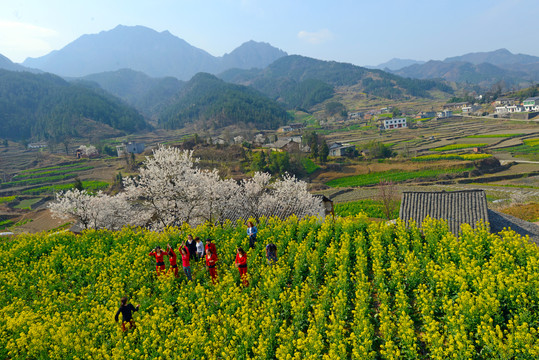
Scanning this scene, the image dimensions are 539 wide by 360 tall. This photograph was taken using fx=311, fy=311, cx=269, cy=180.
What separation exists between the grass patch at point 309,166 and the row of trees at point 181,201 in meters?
38.5

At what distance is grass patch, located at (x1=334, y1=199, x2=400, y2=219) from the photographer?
41812mm

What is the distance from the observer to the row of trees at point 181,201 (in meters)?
26.6

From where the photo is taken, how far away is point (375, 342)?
940cm

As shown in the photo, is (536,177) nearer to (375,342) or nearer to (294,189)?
(294,189)

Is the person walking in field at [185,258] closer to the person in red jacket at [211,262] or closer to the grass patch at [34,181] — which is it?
the person in red jacket at [211,262]

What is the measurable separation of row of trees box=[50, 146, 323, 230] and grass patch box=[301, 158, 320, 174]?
38497mm

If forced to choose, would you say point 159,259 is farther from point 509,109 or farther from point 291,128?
point 509,109

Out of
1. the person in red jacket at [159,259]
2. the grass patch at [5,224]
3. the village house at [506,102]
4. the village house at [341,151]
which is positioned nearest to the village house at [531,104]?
the village house at [506,102]

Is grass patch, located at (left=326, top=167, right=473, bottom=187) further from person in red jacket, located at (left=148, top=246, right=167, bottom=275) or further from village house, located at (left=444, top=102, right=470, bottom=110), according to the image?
village house, located at (left=444, top=102, right=470, bottom=110)

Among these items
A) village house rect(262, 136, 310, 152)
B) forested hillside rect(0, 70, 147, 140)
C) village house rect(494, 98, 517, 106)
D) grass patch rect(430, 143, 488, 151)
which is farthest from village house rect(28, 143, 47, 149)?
village house rect(494, 98, 517, 106)

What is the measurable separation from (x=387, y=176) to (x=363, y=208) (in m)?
23.7

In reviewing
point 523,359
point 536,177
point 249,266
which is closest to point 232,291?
point 249,266

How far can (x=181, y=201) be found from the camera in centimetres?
2728

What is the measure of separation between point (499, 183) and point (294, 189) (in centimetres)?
4301
